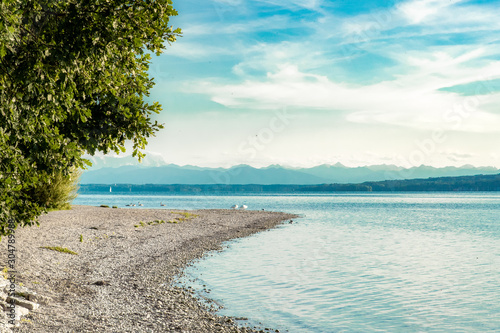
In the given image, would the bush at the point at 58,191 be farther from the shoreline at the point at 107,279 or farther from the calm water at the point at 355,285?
the calm water at the point at 355,285

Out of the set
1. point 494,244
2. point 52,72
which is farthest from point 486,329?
point 494,244

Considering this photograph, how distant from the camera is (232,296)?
1938cm

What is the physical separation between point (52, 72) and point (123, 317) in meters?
8.26

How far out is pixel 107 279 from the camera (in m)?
19.4

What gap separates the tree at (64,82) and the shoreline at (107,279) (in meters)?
3.83

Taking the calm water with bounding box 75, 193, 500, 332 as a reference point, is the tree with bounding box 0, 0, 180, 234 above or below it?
above

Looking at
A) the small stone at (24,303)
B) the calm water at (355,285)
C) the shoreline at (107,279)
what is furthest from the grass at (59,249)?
the small stone at (24,303)

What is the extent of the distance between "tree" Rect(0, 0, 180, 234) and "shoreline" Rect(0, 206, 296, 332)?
→ 3826 millimetres

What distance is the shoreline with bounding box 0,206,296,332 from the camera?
13.1 metres

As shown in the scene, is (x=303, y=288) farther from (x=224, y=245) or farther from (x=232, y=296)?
(x=224, y=245)

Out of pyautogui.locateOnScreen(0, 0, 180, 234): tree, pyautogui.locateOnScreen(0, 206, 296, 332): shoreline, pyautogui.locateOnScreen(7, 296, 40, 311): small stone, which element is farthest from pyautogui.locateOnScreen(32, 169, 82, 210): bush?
pyautogui.locateOnScreen(0, 0, 180, 234): tree

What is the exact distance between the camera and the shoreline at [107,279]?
13117mm

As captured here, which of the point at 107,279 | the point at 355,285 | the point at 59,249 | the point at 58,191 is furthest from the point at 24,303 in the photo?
the point at 58,191

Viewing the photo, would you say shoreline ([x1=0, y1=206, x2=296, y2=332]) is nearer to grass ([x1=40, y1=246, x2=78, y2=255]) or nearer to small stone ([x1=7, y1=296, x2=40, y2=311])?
small stone ([x1=7, y1=296, x2=40, y2=311])
